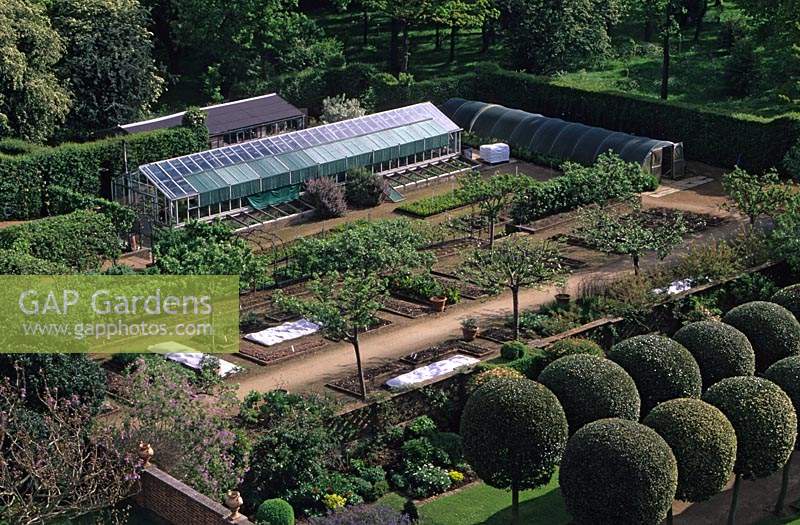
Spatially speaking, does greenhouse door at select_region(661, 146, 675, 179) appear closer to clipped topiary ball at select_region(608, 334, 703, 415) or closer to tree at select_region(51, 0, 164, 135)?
tree at select_region(51, 0, 164, 135)

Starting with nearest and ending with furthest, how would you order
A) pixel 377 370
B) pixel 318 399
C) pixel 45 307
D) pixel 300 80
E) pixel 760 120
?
pixel 318 399, pixel 45 307, pixel 377 370, pixel 760 120, pixel 300 80

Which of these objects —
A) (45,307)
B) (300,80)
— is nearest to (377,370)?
(45,307)

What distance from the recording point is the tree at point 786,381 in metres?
33.4

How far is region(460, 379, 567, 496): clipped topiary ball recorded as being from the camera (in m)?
31.2

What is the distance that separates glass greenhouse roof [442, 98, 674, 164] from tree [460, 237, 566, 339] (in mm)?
16870

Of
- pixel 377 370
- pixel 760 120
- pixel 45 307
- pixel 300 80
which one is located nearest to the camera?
pixel 45 307

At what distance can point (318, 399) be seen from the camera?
115 feet

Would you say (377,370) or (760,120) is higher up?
Answer: (760,120)

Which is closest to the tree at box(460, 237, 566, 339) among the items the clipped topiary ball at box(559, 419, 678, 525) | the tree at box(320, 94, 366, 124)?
the clipped topiary ball at box(559, 419, 678, 525)

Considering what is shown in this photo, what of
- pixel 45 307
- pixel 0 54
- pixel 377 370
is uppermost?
pixel 0 54

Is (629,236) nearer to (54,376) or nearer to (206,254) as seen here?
(206,254)

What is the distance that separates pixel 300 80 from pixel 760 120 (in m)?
22.4

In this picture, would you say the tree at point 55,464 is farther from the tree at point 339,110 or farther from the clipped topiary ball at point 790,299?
the tree at point 339,110

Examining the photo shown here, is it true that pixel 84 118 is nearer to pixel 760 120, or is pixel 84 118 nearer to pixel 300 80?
pixel 300 80
